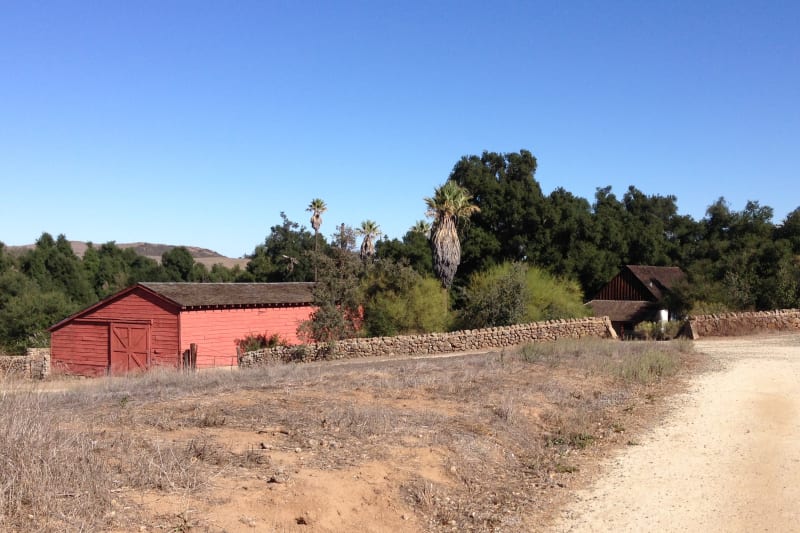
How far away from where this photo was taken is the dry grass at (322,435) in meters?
6.43

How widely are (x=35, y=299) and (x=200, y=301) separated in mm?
20040

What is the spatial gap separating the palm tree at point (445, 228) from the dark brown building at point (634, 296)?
44.5ft

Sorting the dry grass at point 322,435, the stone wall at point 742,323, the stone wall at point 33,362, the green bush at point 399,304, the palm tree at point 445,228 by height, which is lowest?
the stone wall at point 33,362

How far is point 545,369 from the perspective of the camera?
18.0 meters

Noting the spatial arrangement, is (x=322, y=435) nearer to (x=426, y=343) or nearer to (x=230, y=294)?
(x=426, y=343)

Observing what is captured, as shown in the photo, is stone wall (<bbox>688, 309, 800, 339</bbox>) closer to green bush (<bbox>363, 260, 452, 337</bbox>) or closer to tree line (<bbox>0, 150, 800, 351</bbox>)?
tree line (<bbox>0, 150, 800, 351</bbox>)

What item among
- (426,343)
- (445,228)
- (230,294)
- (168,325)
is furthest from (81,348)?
(445,228)

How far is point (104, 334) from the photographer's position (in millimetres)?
34562

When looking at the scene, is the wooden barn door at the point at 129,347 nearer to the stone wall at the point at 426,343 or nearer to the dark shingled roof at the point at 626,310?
the stone wall at the point at 426,343

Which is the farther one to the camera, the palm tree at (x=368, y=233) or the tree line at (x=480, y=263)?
the palm tree at (x=368, y=233)

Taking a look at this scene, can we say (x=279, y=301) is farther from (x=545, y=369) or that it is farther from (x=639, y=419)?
(x=639, y=419)

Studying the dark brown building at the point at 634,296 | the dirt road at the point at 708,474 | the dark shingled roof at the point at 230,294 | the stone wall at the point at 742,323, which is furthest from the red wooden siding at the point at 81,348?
the dark brown building at the point at 634,296

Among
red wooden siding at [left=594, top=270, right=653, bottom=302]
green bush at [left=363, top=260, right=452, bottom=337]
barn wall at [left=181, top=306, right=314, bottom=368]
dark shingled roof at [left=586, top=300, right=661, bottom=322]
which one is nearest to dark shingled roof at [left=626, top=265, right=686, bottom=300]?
red wooden siding at [left=594, top=270, right=653, bottom=302]

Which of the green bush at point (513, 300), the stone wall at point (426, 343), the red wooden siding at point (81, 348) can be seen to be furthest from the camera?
the red wooden siding at point (81, 348)
